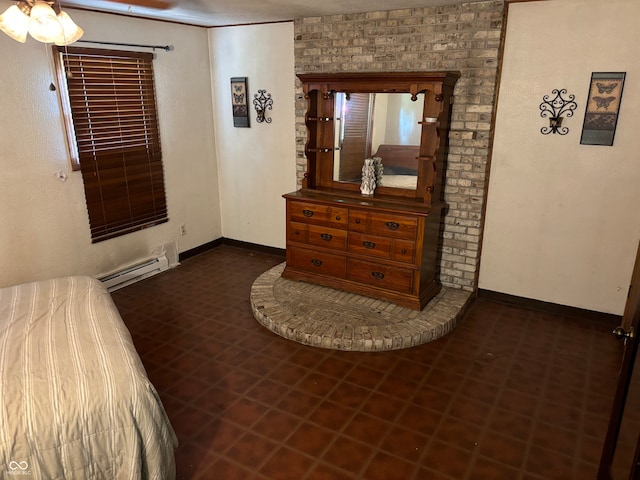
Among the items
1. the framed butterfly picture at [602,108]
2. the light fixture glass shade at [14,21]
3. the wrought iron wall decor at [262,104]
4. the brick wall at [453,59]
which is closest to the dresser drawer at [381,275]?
the brick wall at [453,59]

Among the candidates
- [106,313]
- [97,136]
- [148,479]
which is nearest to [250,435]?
[148,479]

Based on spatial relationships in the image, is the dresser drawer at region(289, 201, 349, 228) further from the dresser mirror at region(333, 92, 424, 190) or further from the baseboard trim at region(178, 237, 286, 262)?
the baseboard trim at region(178, 237, 286, 262)

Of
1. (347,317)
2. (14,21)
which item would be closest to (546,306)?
(347,317)

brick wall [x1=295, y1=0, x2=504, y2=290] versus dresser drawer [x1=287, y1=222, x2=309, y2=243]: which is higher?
brick wall [x1=295, y1=0, x2=504, y2=290]

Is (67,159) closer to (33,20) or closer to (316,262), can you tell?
(33,20)

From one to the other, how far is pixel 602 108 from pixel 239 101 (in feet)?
10.9

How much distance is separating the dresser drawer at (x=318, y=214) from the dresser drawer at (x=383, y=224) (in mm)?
85

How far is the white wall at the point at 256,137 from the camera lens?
4.52m

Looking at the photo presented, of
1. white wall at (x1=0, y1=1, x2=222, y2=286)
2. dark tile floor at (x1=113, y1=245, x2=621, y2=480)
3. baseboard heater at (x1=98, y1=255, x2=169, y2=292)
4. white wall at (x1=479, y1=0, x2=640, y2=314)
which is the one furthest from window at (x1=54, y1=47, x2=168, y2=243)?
white wall at (x1=479, y1=0, x2=640, y2=314)

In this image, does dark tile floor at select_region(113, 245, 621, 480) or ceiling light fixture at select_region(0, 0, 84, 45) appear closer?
ceiling light fixture at select_region(0, 0, 84, 45)

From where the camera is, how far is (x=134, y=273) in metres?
4.41

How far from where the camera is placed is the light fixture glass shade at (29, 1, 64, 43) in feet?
6.16

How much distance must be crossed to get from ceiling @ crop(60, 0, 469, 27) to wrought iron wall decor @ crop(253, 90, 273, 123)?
71 centimetres

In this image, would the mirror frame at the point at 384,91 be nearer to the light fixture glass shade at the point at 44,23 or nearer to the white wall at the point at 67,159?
the white wall at the point at 67,159
